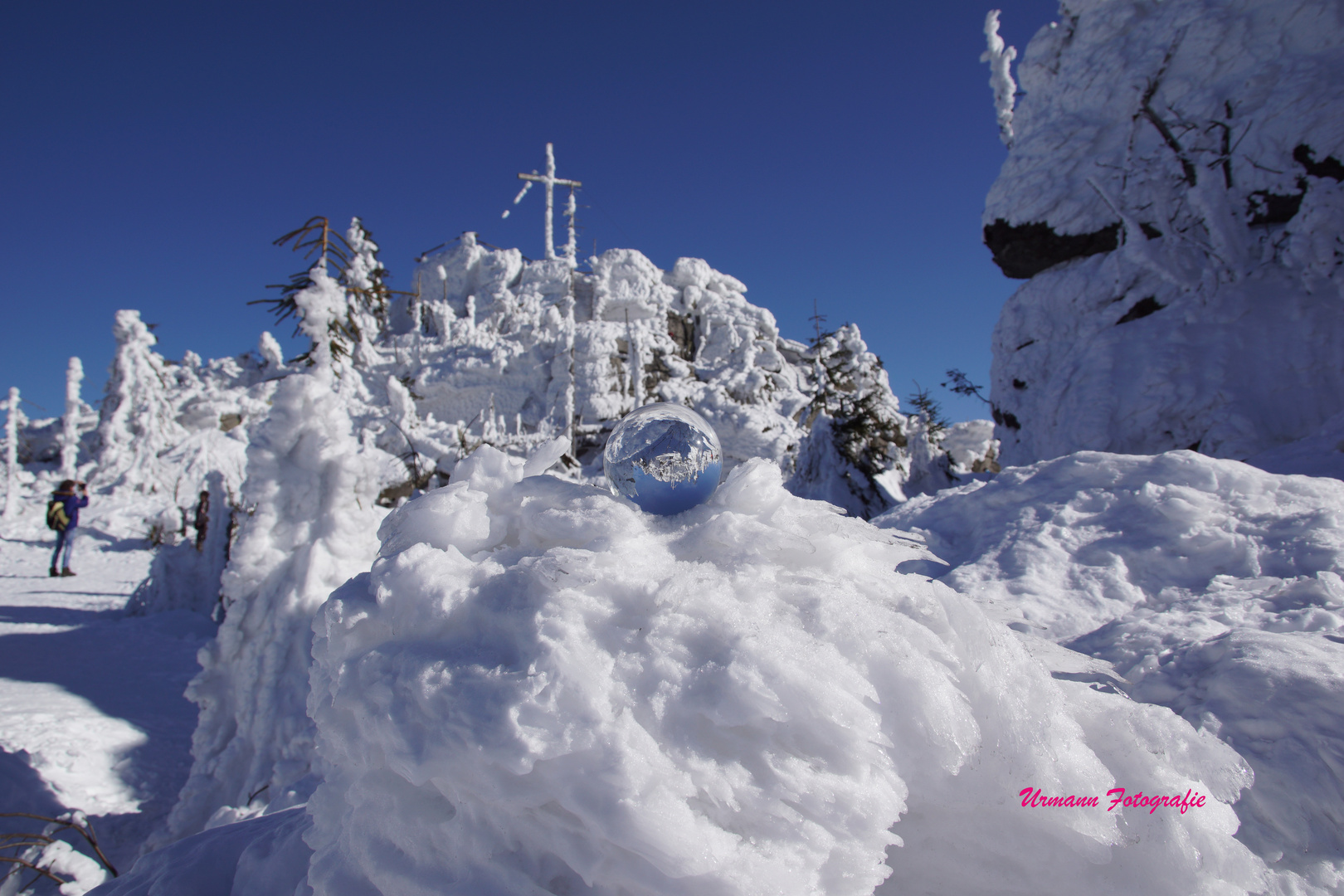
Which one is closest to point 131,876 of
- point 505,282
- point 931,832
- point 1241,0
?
point 931,832

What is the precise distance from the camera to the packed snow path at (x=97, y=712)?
3176mm

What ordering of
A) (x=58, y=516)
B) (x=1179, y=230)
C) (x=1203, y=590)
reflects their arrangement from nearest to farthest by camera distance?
1. (x=1203, y=590)
2. (x=1179, y=230)
3. (x=58, y=516)

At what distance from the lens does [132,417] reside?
63.6 ft

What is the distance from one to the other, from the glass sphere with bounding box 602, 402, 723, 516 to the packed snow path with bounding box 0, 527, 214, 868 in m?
3.62

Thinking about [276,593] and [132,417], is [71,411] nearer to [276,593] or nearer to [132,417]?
[132,417]

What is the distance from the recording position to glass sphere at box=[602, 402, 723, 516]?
1773 mm

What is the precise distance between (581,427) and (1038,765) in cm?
2279

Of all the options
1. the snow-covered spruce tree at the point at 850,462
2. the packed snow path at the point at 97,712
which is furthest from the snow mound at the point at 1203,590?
the snow-covered spruce tree at the point at 850,462

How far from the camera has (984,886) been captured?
1.31m

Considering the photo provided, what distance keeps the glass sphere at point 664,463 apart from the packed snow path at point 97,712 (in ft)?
11.9

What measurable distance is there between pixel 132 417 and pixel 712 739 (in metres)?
25.8

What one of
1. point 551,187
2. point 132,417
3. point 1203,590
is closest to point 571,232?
point 551,187
